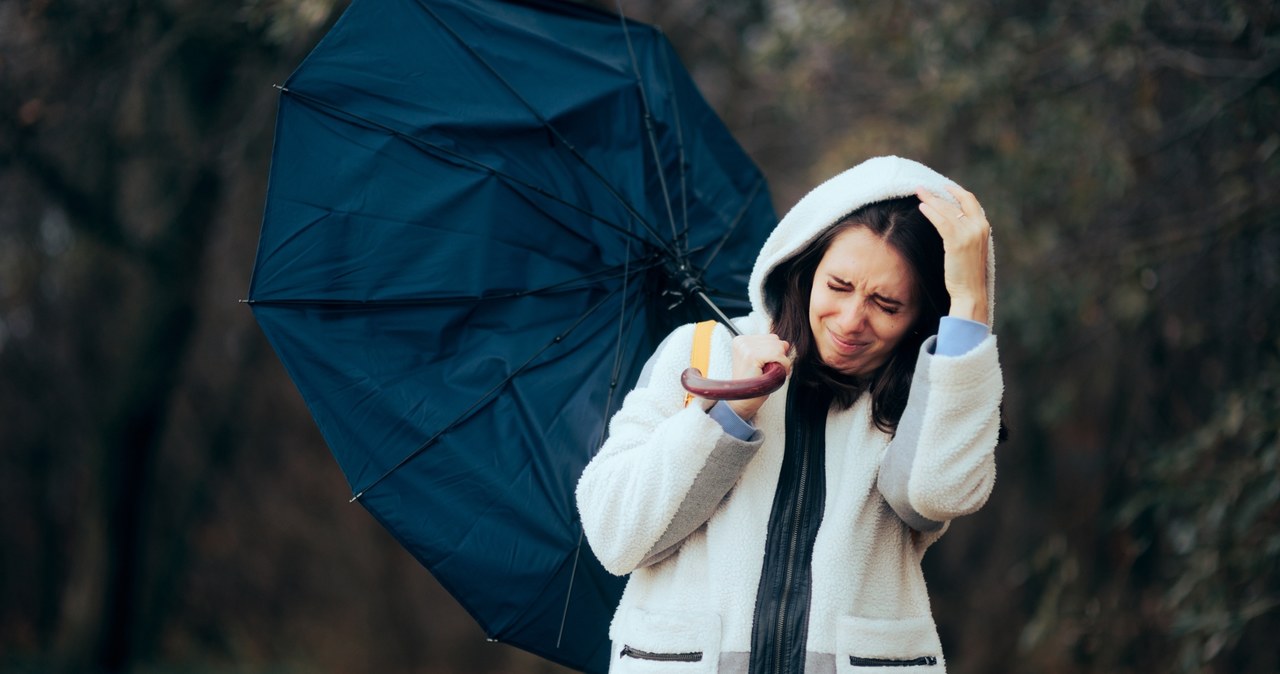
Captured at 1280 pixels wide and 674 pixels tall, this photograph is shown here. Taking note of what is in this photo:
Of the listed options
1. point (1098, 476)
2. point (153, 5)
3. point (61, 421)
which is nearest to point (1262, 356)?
point (1098, 476)

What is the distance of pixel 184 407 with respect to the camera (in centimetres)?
966

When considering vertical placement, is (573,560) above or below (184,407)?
below

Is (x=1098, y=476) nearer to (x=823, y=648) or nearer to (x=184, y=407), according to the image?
(x=823, y=648)

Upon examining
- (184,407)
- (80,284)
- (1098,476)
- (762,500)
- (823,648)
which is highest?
(80,284)

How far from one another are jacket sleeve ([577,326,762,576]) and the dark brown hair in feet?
0.57

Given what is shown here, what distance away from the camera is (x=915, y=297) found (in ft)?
7.48

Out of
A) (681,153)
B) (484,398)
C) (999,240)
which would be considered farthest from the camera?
(999,240)

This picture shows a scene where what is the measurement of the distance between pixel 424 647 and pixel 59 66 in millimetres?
6187

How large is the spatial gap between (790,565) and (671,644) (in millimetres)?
248

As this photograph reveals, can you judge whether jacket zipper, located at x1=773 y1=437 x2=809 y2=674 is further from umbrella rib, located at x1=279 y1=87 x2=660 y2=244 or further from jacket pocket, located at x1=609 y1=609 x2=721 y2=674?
umbrella rib, located at x1=279 y1=87 x2=660 y2=244

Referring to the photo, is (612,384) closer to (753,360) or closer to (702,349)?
(702,349)

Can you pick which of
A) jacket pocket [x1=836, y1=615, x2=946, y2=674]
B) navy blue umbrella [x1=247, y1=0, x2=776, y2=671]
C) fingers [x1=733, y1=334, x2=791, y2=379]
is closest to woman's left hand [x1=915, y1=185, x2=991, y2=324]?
fingers [x1=733, y1=334, x2=791, y2=379]

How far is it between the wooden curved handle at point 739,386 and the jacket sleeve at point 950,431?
240 mm

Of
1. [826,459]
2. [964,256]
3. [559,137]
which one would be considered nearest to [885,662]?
[826,459]
